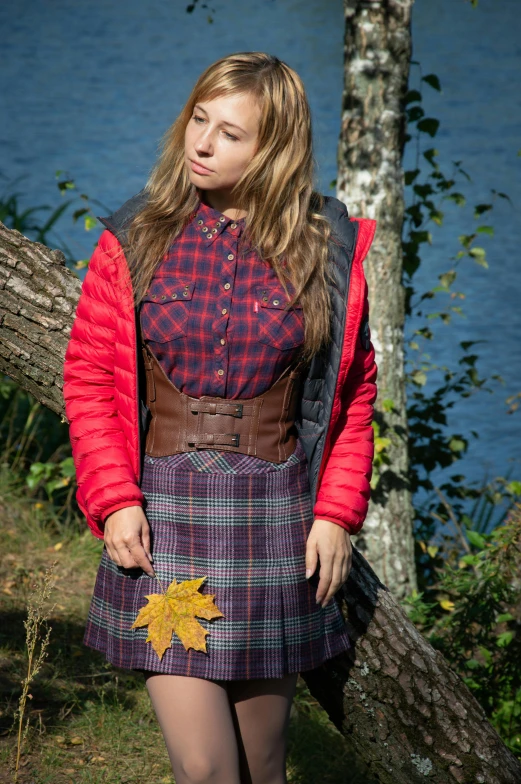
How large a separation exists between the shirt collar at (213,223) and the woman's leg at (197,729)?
0.98 metres

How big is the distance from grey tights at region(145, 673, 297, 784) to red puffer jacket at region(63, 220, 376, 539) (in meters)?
0.39

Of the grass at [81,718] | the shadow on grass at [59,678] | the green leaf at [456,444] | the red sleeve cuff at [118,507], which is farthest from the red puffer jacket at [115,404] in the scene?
the green leaf at [456,444]

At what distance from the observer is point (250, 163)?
6.97 feet

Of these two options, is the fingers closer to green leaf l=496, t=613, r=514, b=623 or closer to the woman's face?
the woman's face

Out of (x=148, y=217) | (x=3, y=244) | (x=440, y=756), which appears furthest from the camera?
(x=3, y=244)

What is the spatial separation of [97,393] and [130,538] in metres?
0.34

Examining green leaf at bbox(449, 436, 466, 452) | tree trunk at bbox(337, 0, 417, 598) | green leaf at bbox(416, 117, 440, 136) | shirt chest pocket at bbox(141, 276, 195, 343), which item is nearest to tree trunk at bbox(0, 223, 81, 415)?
shirt chest pocket at bbox(141, 276, 195, 343)

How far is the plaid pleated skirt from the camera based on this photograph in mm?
2039

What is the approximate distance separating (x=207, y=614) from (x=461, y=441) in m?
2.83

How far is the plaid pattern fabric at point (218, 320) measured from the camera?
2.08m

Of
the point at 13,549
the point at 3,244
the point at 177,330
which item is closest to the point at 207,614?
the point at 177,330

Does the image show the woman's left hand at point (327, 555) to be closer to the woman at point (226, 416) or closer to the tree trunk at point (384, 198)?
the woman at point (226, 416)

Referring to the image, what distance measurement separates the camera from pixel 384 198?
12.8ft

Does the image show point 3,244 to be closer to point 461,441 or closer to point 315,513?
point 315,513
